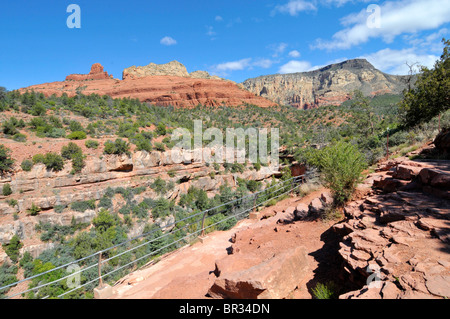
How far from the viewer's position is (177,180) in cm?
2395

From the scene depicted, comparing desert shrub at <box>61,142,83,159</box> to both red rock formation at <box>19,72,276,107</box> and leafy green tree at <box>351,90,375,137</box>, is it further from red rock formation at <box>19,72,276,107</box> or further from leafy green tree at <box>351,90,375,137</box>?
red rock formation at <box>19,72,276,107</box>

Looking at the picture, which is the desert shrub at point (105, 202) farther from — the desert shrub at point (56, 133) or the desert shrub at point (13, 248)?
the desert shrub at point (56, 133)

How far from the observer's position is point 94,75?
8638 centimetres

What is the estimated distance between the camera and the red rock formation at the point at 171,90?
225 ft

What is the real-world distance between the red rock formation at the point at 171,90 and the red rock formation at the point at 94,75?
109 centimetres

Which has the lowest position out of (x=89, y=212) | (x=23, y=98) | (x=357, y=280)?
(x=89, y=212)

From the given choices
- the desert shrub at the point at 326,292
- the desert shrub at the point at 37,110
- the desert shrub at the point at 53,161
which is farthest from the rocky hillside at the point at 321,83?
the desert shrub at the point at 326,292

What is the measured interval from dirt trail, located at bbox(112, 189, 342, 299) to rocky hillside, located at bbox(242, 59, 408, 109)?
341ft

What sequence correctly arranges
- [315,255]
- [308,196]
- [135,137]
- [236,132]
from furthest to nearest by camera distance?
[236,132]
[135,137]
[308,196]
[315,255]

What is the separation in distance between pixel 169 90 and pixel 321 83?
101 m

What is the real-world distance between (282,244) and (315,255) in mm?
735

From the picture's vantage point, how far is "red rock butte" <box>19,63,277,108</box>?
68.6 metres
